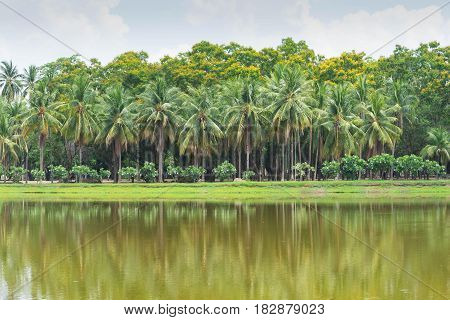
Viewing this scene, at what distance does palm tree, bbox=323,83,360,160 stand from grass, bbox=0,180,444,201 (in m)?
8.03

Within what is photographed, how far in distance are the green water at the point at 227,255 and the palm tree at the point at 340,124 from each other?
24.8m

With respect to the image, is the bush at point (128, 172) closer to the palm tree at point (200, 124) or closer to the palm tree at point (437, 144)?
the palm tree at point (200, 124)

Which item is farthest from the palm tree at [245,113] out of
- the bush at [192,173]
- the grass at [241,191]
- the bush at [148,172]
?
the grass at [241,191]

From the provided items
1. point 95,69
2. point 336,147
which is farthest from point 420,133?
point 95,69

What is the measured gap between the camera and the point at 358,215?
27969mm

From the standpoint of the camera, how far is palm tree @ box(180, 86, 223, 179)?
55062 millimetres

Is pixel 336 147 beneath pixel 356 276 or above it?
above

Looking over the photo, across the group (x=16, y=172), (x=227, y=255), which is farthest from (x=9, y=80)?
(x=227, y=255)

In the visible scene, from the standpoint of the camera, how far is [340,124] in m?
54.1

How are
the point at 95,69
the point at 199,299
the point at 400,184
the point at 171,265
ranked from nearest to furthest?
the point at 199,299, the point at 171,265, the point at 400,184, the point at 95,69

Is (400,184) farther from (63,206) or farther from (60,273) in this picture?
(60,273)

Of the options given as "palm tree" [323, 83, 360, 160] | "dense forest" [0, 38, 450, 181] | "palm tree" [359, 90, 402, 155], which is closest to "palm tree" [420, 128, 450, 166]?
"dense forest" [0, 38, 450, 181]

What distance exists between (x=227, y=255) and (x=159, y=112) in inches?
1578

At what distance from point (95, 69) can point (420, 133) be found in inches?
1298
